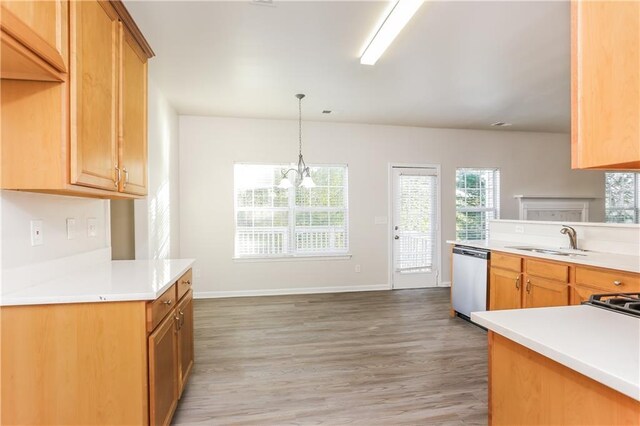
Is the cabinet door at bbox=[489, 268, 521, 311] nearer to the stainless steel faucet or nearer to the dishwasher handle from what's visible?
the dishwasher handle

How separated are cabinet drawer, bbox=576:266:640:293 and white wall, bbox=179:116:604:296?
3.04 m

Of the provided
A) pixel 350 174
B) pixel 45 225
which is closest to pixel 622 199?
pixel 350 174

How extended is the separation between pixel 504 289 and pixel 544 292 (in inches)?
17.2

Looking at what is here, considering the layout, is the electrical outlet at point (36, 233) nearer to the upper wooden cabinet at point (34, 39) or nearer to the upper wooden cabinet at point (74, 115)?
the upper wooden cabinet at point (74, 115)

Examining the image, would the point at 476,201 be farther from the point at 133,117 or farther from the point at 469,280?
the point at 133,117

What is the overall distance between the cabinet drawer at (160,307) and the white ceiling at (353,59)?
1969 mm

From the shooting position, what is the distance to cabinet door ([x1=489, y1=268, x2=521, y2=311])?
9.70ft

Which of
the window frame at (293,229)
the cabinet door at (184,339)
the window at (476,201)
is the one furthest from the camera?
the window at (476,201)

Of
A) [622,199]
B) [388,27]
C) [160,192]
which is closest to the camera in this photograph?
[388,27]

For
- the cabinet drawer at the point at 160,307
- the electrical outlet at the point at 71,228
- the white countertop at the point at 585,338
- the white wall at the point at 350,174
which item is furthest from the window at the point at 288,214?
the white countertop at the point at 585,338

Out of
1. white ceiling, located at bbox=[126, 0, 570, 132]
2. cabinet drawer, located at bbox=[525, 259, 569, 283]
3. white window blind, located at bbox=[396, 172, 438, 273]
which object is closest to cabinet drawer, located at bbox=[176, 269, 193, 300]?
white ceiling, located at bbox=[126, 0, 570, 132]

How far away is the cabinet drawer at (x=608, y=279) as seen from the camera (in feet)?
6.67

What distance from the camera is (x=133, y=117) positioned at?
206cm

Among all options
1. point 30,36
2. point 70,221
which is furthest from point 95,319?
point 30,36
